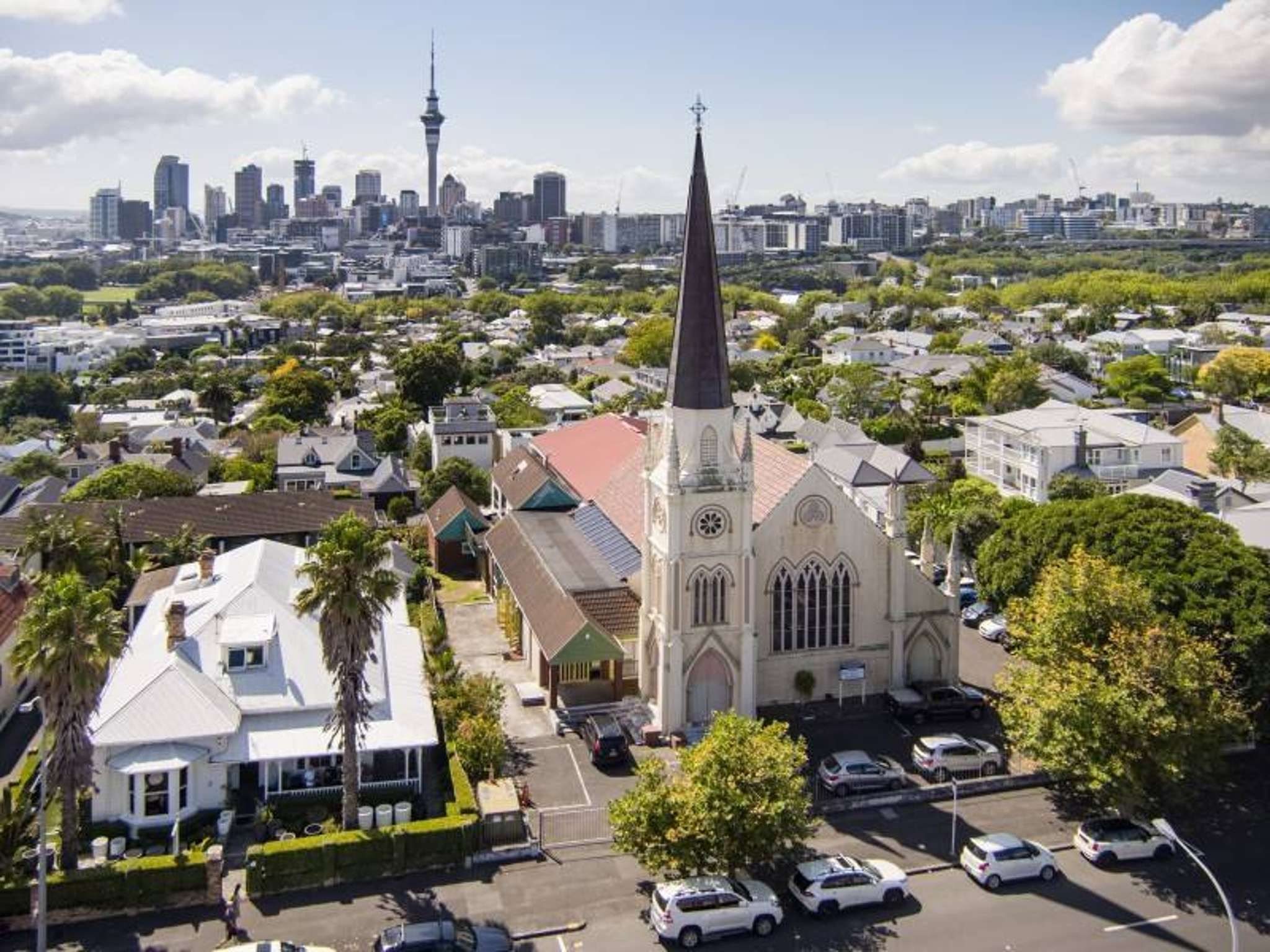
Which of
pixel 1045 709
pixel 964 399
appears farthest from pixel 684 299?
pixel 964 399

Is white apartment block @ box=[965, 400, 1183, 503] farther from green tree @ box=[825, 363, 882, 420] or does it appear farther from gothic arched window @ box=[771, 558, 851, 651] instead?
gothic arched window @ box=[771, 558, 851, 651]

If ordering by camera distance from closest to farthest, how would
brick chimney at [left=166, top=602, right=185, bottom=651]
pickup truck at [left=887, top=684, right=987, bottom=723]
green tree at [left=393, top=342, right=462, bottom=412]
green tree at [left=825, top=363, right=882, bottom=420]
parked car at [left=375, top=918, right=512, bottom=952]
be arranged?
parked car at [left=375, top=918, right=512, bottom=952]
brick chimney at [left=166, top=602, right=185, bottom=651]
pickup truck at [left=887, top=684, right=987, bottom=723]
green tree at [left=825, top=363, right=882, bottom=420]
green tree at [left=393, top=342, right=462, bottom=412]

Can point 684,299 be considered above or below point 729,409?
above

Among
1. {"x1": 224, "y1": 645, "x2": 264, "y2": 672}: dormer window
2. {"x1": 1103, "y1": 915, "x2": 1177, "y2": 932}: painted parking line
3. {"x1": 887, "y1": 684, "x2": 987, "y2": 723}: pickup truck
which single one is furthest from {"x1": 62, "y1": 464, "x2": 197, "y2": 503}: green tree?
{"x1": 1103, "y1": 915, "x2": 1177, "y2": 932}: painted parking line

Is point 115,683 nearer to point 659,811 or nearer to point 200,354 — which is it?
point 659,811

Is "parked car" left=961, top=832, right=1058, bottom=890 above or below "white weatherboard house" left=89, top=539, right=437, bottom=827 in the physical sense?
below

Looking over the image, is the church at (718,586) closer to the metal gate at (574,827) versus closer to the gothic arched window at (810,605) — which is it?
the gothic arched window at (810,605)
